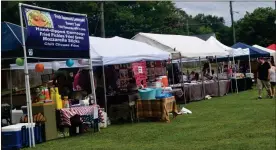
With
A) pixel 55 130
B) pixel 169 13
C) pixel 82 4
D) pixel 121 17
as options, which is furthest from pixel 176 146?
pixel 169 13

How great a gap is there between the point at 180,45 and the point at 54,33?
877cm

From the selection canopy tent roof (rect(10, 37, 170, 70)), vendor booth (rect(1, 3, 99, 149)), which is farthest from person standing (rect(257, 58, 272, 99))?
vendor booth (rect(1, 3, 99, 149))

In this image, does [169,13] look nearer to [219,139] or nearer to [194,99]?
[194,99]

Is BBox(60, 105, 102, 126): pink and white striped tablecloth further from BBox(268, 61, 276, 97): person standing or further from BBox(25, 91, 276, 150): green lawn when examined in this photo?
BBox(268, 61, 276, 97): person standing

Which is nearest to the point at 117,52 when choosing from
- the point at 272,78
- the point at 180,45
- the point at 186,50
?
the point at 186,50

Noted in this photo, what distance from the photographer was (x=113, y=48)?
11.6 m

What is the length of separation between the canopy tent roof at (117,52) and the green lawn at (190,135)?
5.60ft

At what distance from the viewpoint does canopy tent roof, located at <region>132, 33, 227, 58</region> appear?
16391 millimetres

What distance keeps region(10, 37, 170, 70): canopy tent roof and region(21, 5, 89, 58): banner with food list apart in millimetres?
678

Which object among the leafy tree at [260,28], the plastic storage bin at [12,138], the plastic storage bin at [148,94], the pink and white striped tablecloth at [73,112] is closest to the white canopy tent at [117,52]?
the plastic storage bin at [148,94]

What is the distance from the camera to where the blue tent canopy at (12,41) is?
8.37 metres

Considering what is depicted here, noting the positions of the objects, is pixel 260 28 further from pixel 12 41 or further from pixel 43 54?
pixel 12 41

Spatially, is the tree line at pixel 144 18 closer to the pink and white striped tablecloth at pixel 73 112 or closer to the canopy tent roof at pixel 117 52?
the canopy tent roof at pixel 117 52

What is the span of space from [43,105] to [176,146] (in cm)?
300
